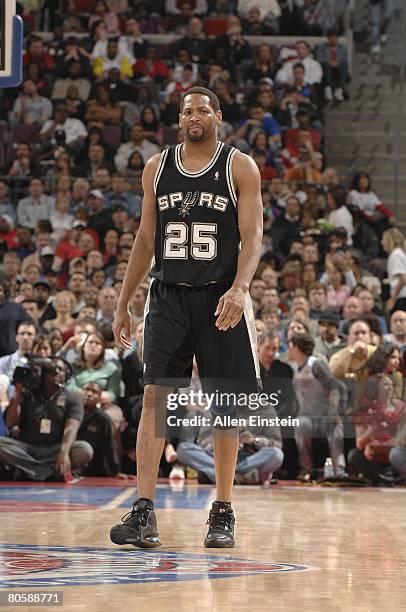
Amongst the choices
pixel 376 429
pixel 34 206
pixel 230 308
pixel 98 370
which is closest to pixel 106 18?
pixel 34 206

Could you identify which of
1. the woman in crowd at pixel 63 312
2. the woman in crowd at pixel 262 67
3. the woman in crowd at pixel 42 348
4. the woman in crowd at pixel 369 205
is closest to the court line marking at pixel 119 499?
the woman in crowd at pixel 42 348

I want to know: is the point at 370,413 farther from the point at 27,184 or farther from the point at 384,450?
the point at 27,184

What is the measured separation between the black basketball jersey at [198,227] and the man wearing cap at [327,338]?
5.39 meters

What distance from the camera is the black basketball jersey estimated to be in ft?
16.6

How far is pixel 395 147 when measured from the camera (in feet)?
55.2

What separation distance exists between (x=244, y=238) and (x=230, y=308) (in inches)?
16.2

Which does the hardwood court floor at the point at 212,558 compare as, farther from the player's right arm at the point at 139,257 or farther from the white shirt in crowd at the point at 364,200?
the white shirt in crowd at the point at 364,200

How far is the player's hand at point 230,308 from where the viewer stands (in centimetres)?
480

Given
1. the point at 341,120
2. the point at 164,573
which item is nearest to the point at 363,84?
the point at 341,120

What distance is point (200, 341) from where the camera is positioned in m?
5.08

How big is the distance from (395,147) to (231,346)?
1232 cm

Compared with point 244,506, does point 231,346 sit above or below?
above

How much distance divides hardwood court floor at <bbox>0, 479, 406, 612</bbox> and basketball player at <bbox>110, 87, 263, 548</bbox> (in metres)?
0.44

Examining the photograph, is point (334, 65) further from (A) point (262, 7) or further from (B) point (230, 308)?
(B) point (230, 308)
